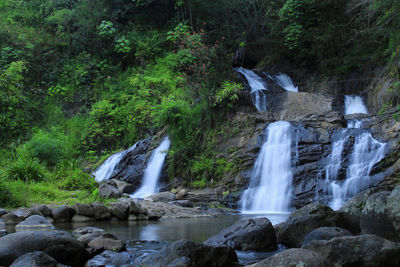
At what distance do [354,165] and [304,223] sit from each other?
5541 mm

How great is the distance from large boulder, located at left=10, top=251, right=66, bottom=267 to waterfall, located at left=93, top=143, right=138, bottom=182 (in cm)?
1175

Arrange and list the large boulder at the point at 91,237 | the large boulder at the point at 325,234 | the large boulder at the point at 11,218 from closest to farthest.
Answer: the large boulder at the point at 325,234
the large boulder at the point at 91,237
the large boulder at the point at 11,218

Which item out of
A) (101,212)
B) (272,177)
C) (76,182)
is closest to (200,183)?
(272,177)

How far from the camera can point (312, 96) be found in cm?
1612

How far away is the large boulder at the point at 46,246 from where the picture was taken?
4.04 meters

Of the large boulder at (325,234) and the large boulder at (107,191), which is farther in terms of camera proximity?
the large boulder at (107,191)

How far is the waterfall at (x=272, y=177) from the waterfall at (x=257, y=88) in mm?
4285

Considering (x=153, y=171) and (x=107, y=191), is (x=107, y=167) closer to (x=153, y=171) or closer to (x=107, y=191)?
(x=153, y=171)

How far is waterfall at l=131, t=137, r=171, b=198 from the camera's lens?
13700 mm

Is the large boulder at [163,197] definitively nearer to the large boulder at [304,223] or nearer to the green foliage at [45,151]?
the green foliage at [45,151]

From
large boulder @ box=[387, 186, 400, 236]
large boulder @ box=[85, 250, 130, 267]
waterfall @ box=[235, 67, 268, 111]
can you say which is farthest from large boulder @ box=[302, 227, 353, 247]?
waterfall @ box=[235, 67, 268, 111]

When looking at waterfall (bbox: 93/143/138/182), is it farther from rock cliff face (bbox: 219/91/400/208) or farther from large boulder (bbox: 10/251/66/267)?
large boulder (bbox: 10/251/66/267)

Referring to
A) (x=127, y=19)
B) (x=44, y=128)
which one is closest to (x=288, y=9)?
(x=127, y=19)

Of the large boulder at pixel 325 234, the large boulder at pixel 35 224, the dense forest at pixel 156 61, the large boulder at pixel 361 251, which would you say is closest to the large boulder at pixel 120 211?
the large boulder at pixel 35 224
